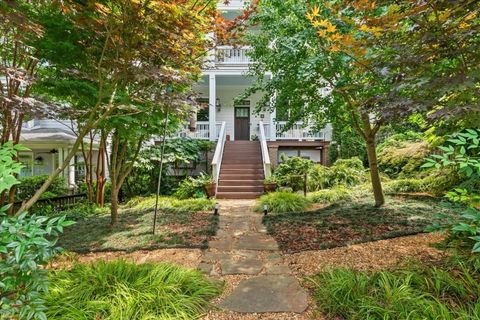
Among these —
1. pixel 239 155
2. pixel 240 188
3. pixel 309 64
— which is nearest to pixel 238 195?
pixel 240 188

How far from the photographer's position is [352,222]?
5.38 meters

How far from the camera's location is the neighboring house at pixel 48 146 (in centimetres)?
970

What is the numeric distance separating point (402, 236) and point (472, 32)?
2.85 m

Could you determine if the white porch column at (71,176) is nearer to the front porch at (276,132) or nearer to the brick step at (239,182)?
the front porch at (276,132)

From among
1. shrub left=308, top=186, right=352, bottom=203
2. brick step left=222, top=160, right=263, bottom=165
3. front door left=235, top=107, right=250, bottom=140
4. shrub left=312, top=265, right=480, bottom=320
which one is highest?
front door left=235, top=107, right=250, bottom=140

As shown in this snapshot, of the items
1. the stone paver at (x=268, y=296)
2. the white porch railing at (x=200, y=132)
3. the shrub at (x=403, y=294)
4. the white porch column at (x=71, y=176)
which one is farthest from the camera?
the white porch railing at (x=200, y=132)

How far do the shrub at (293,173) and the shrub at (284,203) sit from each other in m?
1.99

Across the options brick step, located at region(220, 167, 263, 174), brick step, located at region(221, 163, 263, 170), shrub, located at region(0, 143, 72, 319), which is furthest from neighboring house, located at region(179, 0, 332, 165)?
shrub, located at region(0, 143, 72, 319)

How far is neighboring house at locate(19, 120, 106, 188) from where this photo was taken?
31.8ft

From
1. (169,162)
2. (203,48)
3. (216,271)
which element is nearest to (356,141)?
(169,162)

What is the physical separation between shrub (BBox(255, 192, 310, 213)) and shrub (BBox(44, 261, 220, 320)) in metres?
4.01

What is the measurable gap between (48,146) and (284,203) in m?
8.46

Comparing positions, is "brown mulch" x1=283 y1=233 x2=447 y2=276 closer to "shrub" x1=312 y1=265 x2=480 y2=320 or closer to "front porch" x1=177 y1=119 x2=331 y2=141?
"shrub" x1=312 y1=265 x2=480 y2=320

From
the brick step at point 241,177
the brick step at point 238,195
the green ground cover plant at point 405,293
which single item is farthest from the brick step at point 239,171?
the green ground cover plant at point 405,293
